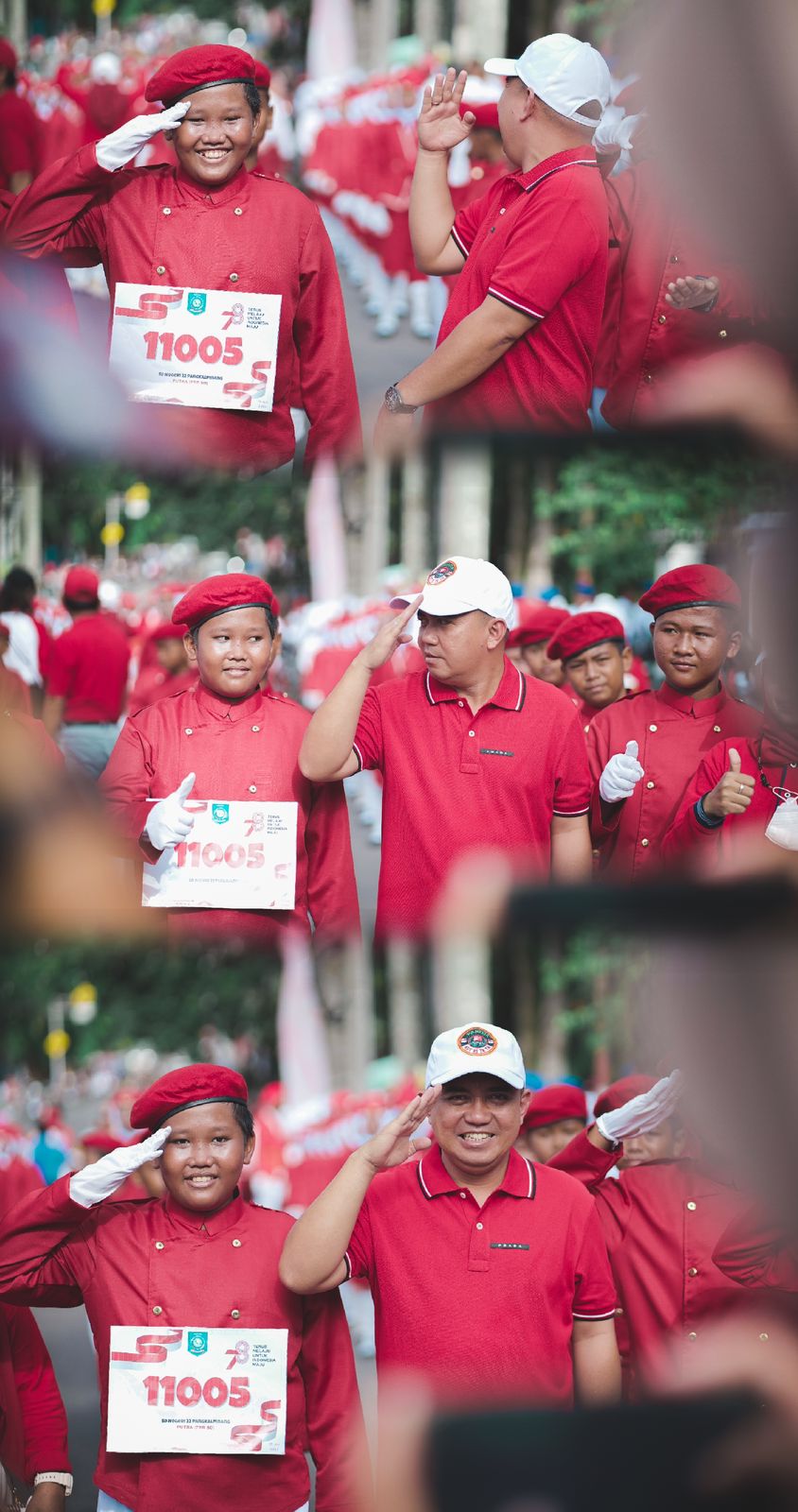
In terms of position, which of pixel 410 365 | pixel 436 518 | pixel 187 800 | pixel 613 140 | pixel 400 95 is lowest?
pixel 187 800

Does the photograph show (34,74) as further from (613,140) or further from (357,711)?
(357,711)

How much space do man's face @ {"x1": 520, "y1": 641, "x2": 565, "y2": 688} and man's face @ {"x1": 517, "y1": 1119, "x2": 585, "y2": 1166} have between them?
1.89 feet

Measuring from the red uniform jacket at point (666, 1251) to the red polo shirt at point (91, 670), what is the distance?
93 centimetres

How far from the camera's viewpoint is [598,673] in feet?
8.55

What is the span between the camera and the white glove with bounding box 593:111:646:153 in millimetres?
2309

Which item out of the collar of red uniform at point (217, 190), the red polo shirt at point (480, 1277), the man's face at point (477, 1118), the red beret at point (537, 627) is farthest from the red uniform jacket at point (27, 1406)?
the collar of red uniform at point (217, 190)

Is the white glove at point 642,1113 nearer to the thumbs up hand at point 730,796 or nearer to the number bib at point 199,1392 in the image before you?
the thumbs up hand at point 730,796

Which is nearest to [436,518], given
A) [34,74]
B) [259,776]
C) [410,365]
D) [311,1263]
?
[410,365]

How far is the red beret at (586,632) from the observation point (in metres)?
2.59

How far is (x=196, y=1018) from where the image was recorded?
3922 mm

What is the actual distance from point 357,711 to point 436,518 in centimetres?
36

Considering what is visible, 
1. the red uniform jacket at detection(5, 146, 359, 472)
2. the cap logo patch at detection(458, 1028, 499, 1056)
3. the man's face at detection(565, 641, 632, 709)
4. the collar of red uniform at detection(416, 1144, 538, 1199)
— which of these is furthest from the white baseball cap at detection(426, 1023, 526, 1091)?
the red uniform jacket at detection(5, 146, 359, 472)

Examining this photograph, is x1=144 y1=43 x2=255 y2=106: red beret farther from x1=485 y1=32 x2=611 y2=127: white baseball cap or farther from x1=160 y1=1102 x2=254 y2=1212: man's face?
x1=160 y1=1102 x2=254 y2=1212: man's face

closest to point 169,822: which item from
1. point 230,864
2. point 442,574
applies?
point 230,864
